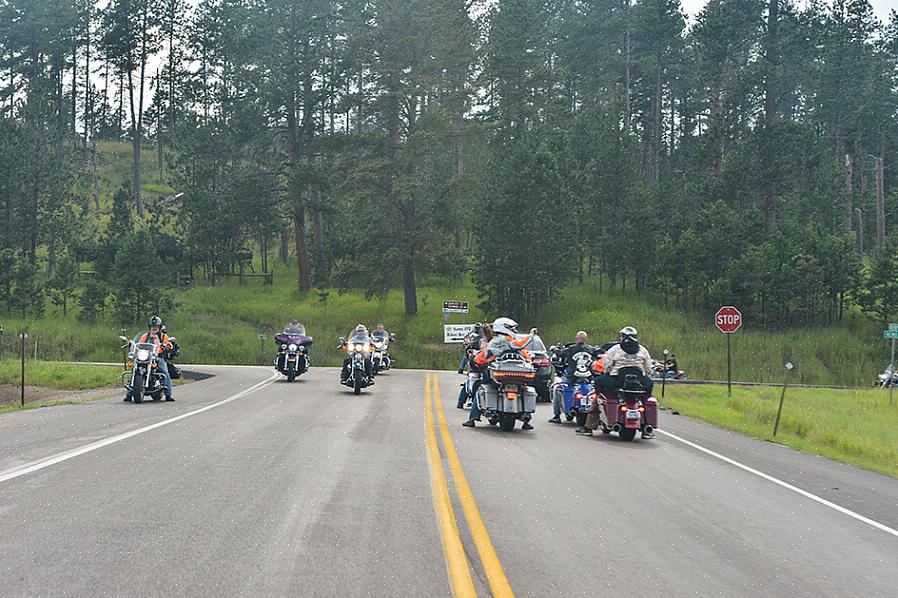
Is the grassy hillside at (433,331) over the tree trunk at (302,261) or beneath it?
beneath

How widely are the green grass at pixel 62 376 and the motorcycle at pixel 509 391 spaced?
53.4 ft

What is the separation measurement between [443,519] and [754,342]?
4499 cm

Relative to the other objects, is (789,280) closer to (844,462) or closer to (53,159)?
(844,462)

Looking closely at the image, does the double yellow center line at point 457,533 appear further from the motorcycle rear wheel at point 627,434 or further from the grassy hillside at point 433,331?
the grassy hillside at point 433,331

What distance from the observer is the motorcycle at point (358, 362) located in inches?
954

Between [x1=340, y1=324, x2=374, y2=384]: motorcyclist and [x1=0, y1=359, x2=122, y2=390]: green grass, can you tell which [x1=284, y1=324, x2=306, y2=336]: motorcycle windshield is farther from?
[x1=0, y1=359, x2=122, y2=390]: green grass

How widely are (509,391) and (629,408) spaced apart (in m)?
2.09

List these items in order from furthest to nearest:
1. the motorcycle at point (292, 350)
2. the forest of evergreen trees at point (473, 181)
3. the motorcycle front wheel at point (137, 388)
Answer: the forest of evergreen trees at point (473, 181) → the motorcycle at point (292, 350) → the motorcycle front wheel at point (137, 388)

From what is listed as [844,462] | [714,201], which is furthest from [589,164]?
[844,462]

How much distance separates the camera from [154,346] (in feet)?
66.9

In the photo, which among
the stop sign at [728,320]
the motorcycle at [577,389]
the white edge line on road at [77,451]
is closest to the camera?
the white edge line on road at [77,451]

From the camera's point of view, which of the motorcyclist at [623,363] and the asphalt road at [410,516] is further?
the motorcyclist at [623,363]

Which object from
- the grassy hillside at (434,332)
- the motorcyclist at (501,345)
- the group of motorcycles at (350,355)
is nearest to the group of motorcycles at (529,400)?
the motorcyclist at (501,345)

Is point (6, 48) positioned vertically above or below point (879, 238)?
above
